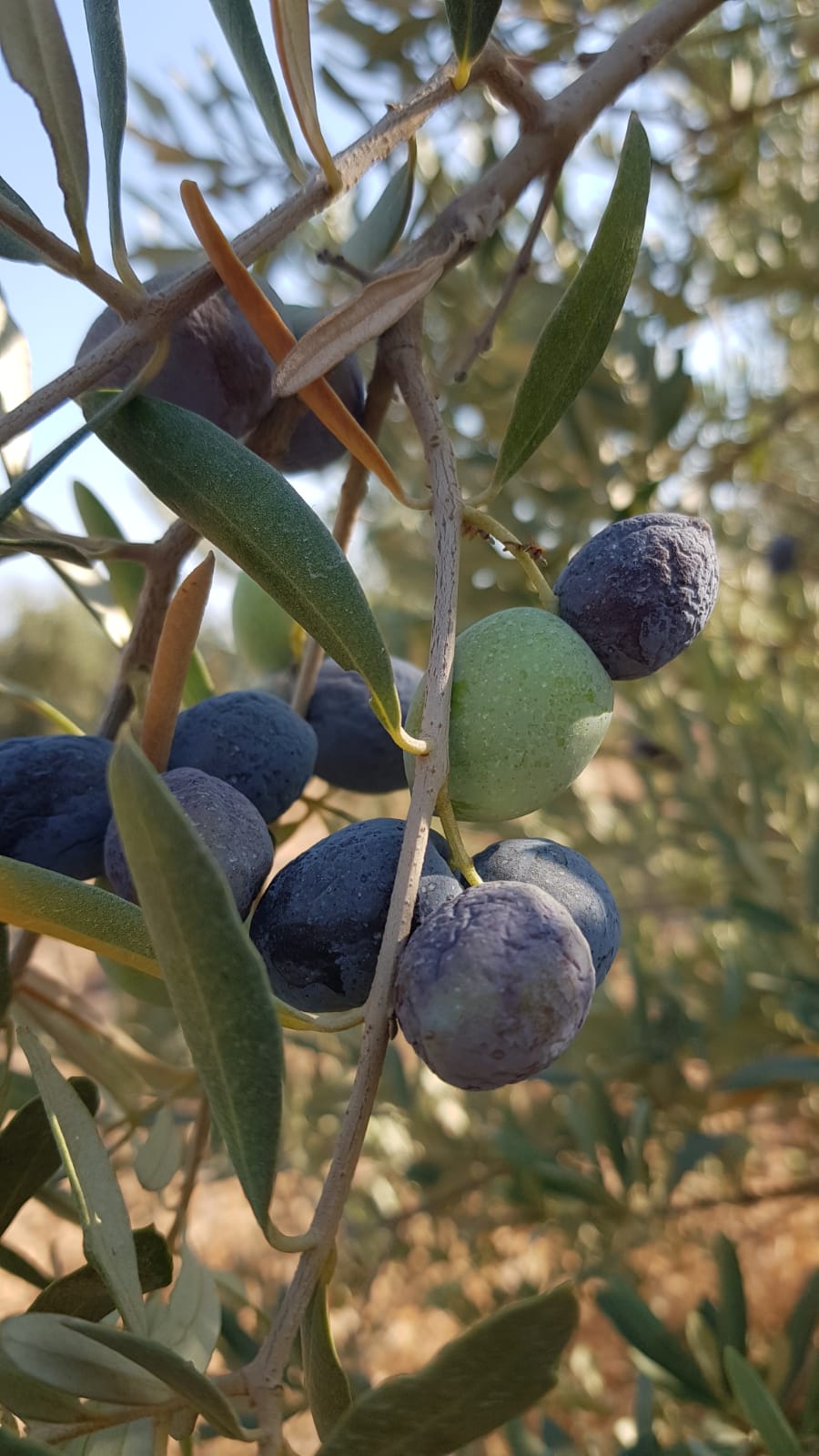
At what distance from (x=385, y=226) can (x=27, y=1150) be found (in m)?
0.61

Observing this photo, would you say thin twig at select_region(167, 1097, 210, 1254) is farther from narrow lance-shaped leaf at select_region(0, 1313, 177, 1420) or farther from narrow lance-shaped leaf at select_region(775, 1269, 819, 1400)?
narrow lance-shaped leaf at select_region(775, 1269, 819, 1400)

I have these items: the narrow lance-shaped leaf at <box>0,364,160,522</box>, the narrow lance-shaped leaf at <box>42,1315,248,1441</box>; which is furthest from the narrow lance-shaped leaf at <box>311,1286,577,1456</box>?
the narrow lance-shaped leaf at <box>0,364,160,522</box>

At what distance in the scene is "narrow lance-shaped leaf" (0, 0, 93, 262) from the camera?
492 mm

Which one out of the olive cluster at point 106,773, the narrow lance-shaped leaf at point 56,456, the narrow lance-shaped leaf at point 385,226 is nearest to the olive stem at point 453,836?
the olive cluster at point 106,773

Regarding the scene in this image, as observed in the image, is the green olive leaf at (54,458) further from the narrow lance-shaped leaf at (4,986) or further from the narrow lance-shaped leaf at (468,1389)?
the narrow lance-shaped leaf at (468,1389)

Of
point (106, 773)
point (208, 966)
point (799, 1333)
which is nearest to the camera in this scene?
point (208, 966)

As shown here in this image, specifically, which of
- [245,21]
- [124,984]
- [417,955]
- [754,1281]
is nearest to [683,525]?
[417,955]

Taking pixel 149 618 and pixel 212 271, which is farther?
pixel 149 618

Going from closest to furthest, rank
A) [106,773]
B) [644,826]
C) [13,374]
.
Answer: [106,773], [13,374], [644,826]

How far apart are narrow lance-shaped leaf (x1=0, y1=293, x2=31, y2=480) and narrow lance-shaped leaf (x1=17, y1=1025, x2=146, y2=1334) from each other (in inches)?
15.1

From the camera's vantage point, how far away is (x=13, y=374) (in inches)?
26.4

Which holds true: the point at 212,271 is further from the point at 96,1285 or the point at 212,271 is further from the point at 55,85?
the point at 96,1285

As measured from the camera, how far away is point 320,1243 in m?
0.38

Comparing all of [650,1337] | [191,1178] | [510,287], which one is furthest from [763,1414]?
[510,287]
